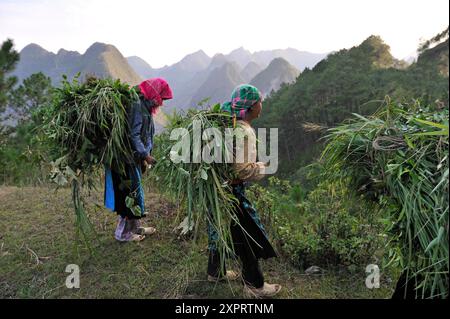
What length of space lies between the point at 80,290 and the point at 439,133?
8.15ft

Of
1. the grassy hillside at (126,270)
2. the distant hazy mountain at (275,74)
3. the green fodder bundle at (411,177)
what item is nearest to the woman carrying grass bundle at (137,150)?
the grassy hillside at (126,270)

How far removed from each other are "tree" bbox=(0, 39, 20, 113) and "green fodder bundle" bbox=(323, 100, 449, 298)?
11.2 meters

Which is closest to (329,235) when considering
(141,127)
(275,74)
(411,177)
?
(411,177)

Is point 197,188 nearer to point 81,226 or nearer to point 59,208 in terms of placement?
point 81,226

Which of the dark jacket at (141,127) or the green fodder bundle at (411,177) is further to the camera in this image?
the dark jacket at (141,127)

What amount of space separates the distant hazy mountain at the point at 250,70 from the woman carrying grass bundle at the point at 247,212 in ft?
225

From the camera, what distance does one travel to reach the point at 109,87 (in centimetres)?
249

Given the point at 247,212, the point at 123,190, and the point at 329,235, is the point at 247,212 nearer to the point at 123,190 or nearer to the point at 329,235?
the point at 329,235

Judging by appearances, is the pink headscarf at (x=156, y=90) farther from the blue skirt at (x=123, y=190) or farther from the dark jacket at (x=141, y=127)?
the blue skirt at (x=123, y=190)

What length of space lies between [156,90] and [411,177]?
1.91 metres

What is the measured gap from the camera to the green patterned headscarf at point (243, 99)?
2043mm

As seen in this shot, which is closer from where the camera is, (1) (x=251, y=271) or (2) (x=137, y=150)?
(1) (x=251, y=271)

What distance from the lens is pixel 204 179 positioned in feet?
6.12

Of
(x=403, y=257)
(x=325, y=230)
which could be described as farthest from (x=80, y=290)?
(x=403, y=257)
